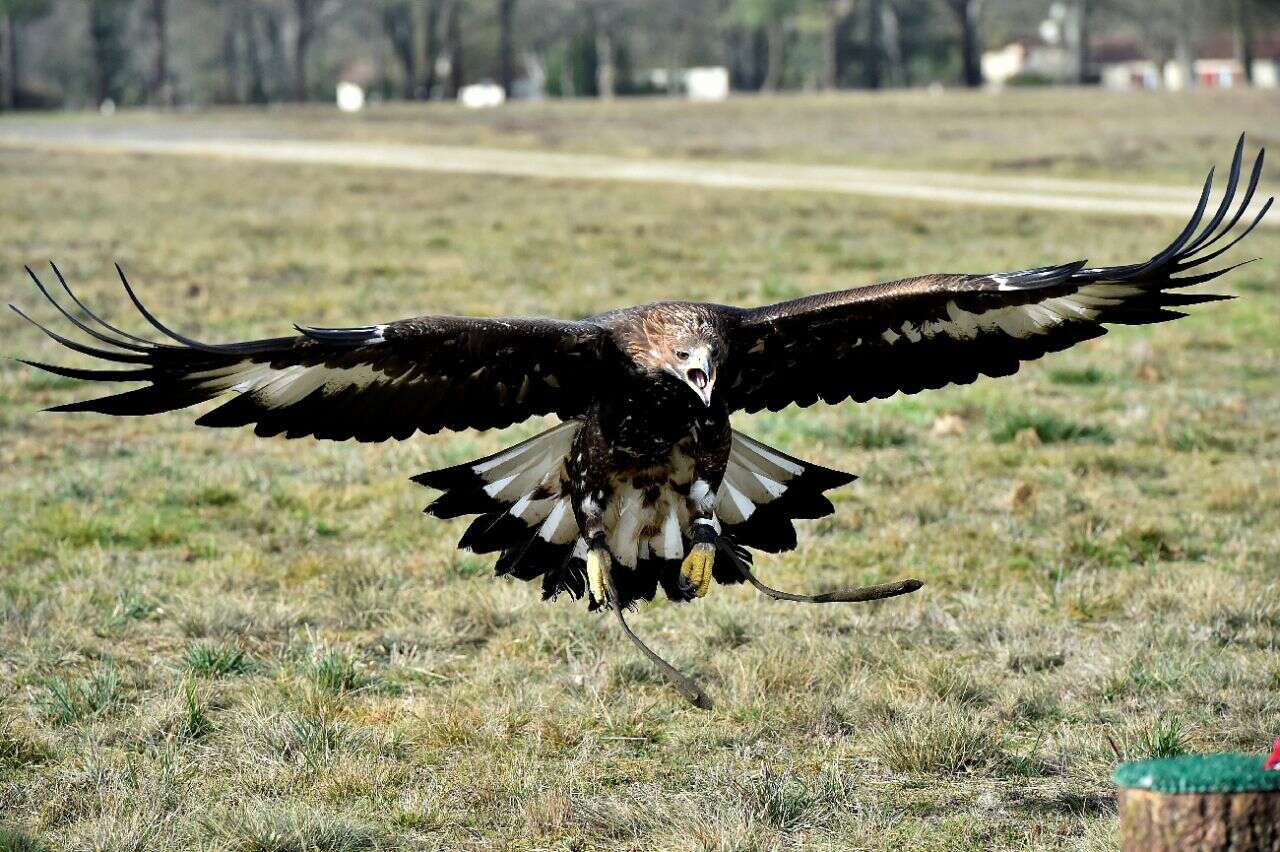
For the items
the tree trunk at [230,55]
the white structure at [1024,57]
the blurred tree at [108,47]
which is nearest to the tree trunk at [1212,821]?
the blurred tree at [108,47]

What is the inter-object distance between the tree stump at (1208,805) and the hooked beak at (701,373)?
190 cm

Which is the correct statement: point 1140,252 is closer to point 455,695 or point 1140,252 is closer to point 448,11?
point 455,695

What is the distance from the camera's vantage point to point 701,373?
14.9 feet

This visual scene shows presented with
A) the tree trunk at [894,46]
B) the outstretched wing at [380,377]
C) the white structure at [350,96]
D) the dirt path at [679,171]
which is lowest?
the outstretched wing at [380,377]

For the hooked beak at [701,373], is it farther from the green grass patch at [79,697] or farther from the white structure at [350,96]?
the white structure at [350,96]

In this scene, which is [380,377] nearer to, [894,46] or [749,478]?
[749,478]

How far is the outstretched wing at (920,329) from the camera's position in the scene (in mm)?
5016

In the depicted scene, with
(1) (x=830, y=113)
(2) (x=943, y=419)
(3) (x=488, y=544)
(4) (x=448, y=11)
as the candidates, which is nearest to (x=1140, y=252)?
(2) (x=943, y=419)

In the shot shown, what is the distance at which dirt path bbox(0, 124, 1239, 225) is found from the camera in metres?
21.2

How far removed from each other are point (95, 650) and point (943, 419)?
5108 millimetres

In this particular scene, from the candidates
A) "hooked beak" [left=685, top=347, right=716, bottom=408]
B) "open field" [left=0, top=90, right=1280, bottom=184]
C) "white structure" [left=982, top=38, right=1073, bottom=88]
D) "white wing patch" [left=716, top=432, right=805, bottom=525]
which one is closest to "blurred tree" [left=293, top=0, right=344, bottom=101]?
"open field" [left=0, top=90, right=1280, bottom=184]

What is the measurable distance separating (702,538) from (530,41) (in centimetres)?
9236

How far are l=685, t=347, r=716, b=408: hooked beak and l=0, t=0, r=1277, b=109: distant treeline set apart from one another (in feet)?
223

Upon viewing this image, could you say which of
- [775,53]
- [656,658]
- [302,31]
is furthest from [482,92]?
[656,658]
